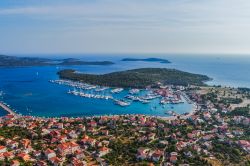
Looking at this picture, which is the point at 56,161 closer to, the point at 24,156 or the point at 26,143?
the point at 24,156

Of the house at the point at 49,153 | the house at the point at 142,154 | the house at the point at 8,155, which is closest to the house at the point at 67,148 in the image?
the house at the point at 49,153

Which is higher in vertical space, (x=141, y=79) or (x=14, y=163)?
(x=141, y=79)

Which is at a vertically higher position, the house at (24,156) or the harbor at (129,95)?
the harbor at (129,95)

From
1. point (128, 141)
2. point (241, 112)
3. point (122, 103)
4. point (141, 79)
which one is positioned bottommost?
point (128, 141)

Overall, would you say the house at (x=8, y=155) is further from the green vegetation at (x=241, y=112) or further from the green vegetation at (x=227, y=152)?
the green vegetation at (x=241, y=112)

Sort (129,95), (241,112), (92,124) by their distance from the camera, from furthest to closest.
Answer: (129,95) < (241,112) < (92,124)

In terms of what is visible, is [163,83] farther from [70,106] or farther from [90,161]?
[90,161]

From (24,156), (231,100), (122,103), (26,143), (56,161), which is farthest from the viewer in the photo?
(231,100)

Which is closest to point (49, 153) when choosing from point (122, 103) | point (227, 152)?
point (227, 152)
